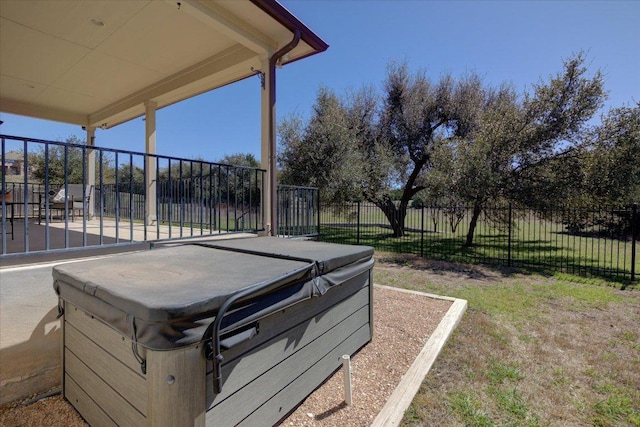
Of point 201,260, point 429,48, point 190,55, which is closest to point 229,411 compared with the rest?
point 201,260

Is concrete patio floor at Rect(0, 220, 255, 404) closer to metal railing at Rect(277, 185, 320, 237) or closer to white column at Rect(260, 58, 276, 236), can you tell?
white column at Rect(260, 58, 276, 236)

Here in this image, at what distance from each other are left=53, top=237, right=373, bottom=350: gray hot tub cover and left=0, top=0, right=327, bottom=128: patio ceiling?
2798 mm

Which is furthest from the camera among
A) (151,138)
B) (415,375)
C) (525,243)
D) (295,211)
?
(525,243)

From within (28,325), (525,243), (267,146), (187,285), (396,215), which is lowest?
(525,243)

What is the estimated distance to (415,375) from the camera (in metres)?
2.40

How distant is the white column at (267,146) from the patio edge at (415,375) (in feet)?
8.41

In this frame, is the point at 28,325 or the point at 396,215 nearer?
the point at 28,325

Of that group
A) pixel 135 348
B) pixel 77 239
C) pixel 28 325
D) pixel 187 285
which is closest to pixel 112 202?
pixel 77 239

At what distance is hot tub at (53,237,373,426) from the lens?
1222 mm

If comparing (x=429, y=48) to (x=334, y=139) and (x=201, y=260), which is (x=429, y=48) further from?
(x=201, y=260)

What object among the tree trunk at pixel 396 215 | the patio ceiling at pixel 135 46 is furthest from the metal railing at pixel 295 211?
the tree trunk at pixel 396 215

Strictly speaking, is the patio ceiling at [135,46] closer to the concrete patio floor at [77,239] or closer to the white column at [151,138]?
the white column at [151,138]

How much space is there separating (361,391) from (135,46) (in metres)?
5.08

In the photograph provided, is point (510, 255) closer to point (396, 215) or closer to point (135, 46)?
point (396, 215)
